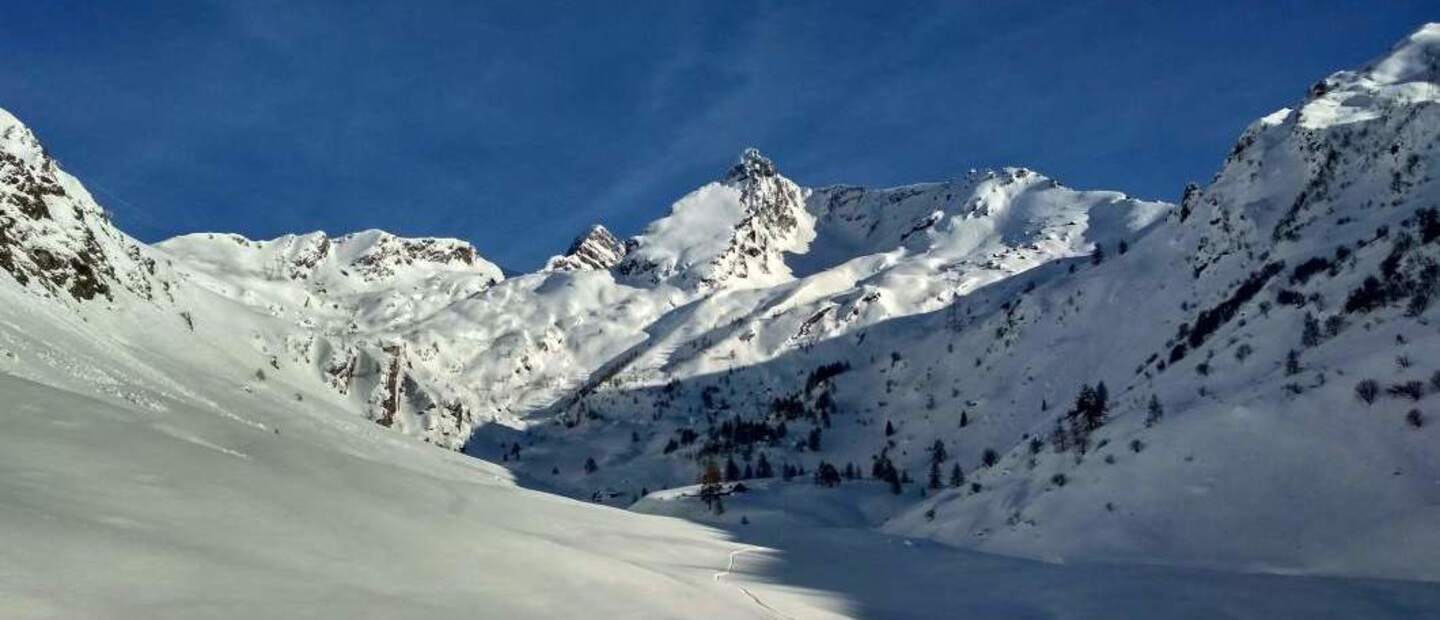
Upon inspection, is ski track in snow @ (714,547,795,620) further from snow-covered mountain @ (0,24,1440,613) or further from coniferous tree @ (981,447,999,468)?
coniferous tree @ (981,447,999,468)

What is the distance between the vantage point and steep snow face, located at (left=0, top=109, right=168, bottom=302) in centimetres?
6038

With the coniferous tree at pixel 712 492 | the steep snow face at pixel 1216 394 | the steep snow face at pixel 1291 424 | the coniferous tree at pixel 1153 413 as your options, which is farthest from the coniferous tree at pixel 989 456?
the coniferous tree at pixel 1153 413

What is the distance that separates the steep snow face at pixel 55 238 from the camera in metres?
60.4

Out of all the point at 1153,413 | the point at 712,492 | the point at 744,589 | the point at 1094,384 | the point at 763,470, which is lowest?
the point at 744,589

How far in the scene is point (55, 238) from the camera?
6500 centimetres

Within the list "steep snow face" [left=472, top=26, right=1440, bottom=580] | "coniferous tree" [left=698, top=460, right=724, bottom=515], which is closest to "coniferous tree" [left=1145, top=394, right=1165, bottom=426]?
"steep snow face" [left=472, top=26, right=1440, bottom=580]

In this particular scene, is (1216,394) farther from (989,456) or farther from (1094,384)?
(1094,384)

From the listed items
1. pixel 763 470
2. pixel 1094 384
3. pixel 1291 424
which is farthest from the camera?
pixel 763 470

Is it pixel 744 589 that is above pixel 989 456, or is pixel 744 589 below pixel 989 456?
below

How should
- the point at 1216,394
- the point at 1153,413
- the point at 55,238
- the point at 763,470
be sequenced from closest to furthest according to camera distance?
1. the point at 1153,413
2. the point at 1216,394
3. the point at 55,238
4. the point at 763,470

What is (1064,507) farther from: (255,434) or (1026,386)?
(1026,386)

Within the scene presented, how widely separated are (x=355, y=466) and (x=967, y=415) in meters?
123

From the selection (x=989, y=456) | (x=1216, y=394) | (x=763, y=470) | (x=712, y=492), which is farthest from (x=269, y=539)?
(x=763, y=470)

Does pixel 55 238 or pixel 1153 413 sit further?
pixel 55 238
